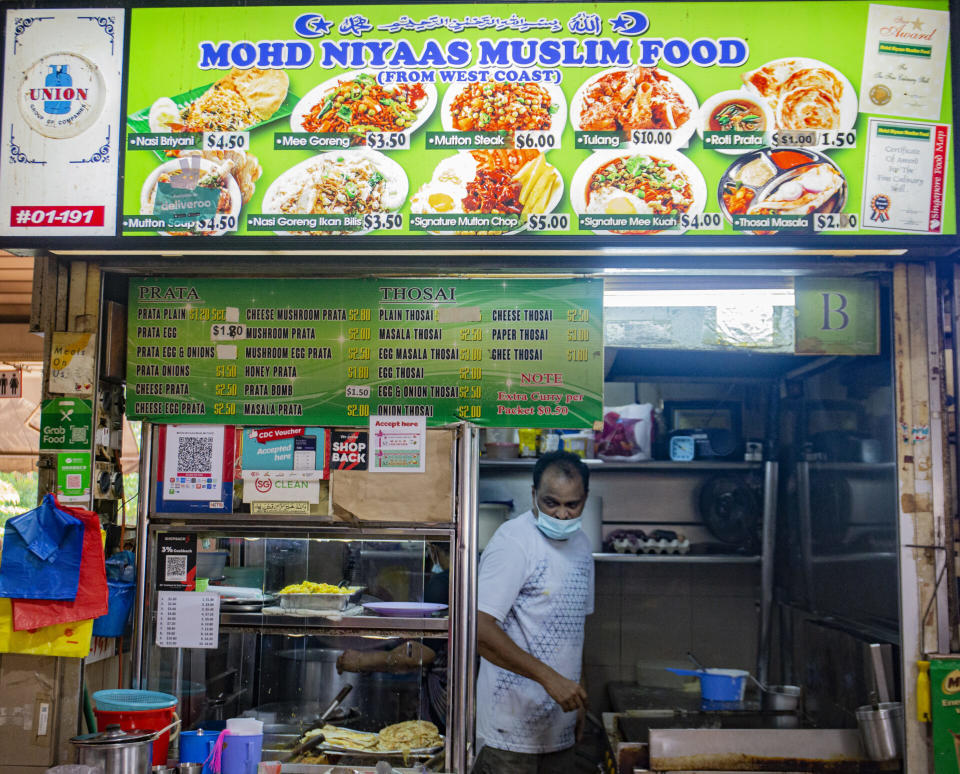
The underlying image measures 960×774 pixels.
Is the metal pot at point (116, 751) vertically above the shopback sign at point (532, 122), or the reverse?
the shopback sign at point (532, 122)

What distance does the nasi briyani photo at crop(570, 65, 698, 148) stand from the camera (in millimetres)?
3232

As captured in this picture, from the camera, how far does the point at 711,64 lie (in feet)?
10.7

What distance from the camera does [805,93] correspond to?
3.21m

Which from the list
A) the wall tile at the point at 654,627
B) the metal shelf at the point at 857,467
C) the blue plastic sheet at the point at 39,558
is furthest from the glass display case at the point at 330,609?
the wall tile at the point at 654,627

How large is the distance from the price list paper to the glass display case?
4 centimetres

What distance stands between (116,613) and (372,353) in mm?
1489

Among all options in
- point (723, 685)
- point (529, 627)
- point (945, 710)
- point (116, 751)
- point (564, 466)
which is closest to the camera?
point (116, 751)

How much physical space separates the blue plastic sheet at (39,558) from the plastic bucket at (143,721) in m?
0.49

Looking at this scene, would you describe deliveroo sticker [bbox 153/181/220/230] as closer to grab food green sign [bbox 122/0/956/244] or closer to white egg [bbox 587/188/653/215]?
grab food green sign [bbox 122/0/956/244]

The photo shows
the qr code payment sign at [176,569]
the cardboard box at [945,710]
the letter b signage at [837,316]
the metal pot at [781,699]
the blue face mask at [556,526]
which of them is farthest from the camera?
the metal pot at [781,699]

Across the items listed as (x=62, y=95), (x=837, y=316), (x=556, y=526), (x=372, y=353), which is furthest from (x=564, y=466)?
(x=62, y=95)

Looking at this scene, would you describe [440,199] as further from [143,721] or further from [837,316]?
[143,721]

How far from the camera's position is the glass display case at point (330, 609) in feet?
11.1

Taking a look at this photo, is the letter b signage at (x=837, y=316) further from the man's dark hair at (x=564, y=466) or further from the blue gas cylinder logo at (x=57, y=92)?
the blue gas cylinder logo at (x=57, y=92)
